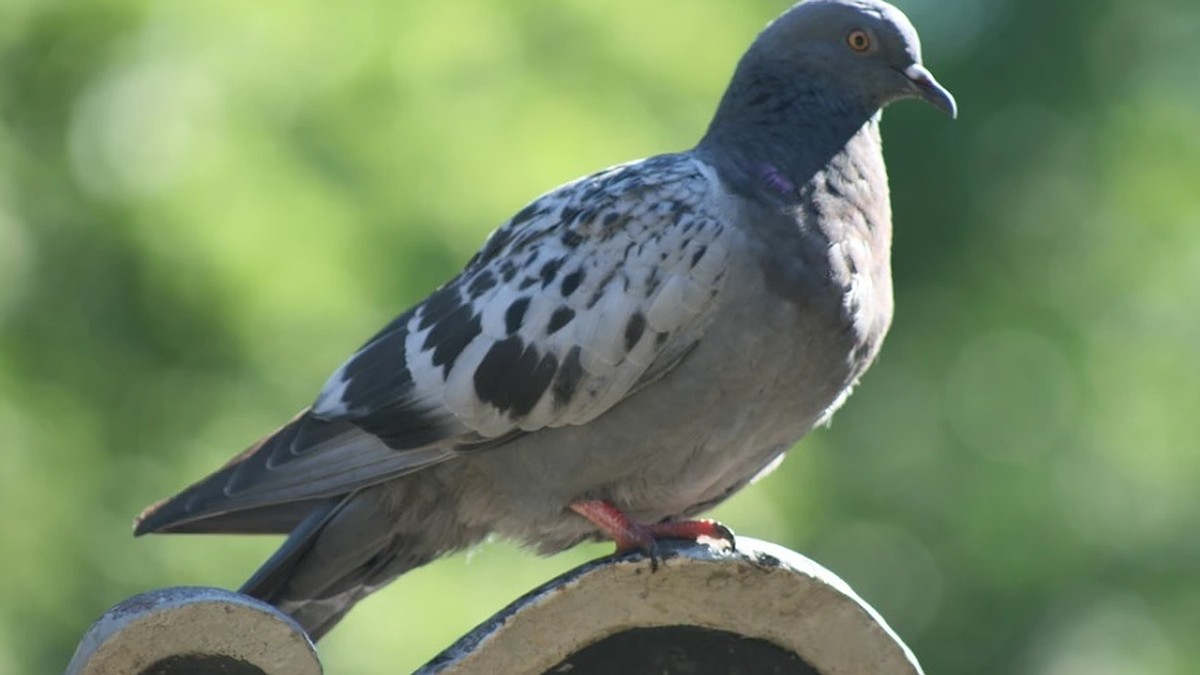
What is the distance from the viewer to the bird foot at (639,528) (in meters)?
4.29

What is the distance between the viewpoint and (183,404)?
29.0 feet

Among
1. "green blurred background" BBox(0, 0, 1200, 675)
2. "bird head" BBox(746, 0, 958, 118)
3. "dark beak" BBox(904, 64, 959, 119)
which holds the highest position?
"bird head" BBox(746, 0, 958, 118)

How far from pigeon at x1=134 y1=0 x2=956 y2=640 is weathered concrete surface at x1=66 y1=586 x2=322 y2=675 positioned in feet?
3.73

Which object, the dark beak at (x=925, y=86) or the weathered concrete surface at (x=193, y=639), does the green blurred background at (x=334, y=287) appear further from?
the weathered concrete surface at (x=193, y=639)

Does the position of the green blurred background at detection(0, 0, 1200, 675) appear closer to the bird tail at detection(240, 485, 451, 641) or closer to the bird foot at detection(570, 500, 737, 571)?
the bird tail at detection(240, 485, 451, 641)

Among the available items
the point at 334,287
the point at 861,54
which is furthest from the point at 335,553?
the point at 334,287

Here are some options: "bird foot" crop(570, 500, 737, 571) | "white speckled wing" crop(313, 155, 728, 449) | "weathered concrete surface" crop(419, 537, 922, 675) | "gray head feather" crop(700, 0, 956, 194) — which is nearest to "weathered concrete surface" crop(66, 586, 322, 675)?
"weathered concrete surface" crop(419, 537, 922, 675)

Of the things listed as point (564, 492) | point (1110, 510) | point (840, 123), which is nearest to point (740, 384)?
point (564, 492)

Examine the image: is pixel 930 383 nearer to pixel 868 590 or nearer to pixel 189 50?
pixel 868 590

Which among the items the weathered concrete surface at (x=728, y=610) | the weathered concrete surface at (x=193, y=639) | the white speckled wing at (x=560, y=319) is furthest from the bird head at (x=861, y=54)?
the weathered concrete surface at (x=193, y=639)

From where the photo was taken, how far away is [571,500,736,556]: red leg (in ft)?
14.1

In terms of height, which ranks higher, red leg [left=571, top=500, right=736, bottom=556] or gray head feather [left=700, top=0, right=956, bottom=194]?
gray head feather [left=700, top=0, right=956, bottom=194]

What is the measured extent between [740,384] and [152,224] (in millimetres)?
4663

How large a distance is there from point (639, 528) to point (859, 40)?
4.93 ft
